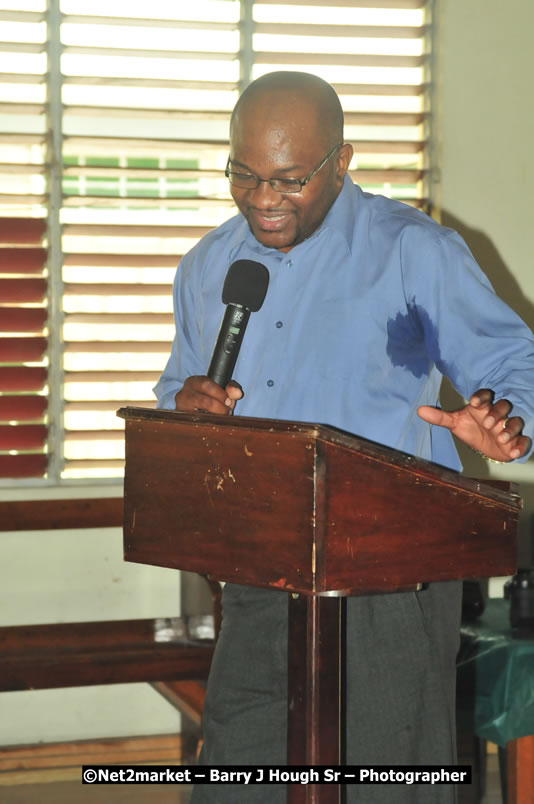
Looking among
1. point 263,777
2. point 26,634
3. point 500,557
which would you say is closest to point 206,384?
point 500,557

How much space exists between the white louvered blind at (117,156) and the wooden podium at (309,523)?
2.22 m

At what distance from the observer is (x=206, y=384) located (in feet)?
4.59

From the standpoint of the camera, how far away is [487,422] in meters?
1.31

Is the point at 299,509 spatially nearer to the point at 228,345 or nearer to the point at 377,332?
the point at 228,345

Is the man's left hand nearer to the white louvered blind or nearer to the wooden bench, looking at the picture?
the wooden bench

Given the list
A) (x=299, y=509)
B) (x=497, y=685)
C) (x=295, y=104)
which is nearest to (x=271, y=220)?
(x=295, y=104)

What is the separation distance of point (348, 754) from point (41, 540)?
86.6 inches

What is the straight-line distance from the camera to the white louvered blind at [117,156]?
3.38 m

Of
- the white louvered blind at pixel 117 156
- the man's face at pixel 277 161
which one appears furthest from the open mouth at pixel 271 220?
the white louvered blind at pixel 117 156

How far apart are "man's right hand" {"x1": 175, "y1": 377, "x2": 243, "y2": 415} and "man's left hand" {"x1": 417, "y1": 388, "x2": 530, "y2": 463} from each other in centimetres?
25

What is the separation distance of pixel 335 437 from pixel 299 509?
8 cm

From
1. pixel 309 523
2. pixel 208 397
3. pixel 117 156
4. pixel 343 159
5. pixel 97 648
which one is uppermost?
pixel 117 156

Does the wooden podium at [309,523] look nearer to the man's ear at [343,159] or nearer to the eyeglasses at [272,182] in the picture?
the eyeglasses at [272,182]

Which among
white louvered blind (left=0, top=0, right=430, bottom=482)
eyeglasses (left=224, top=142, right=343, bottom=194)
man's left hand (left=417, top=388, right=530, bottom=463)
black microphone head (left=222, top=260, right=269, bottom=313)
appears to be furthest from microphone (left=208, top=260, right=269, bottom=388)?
white louvered blind (left=0, top=0, right=430, bottom=482)
